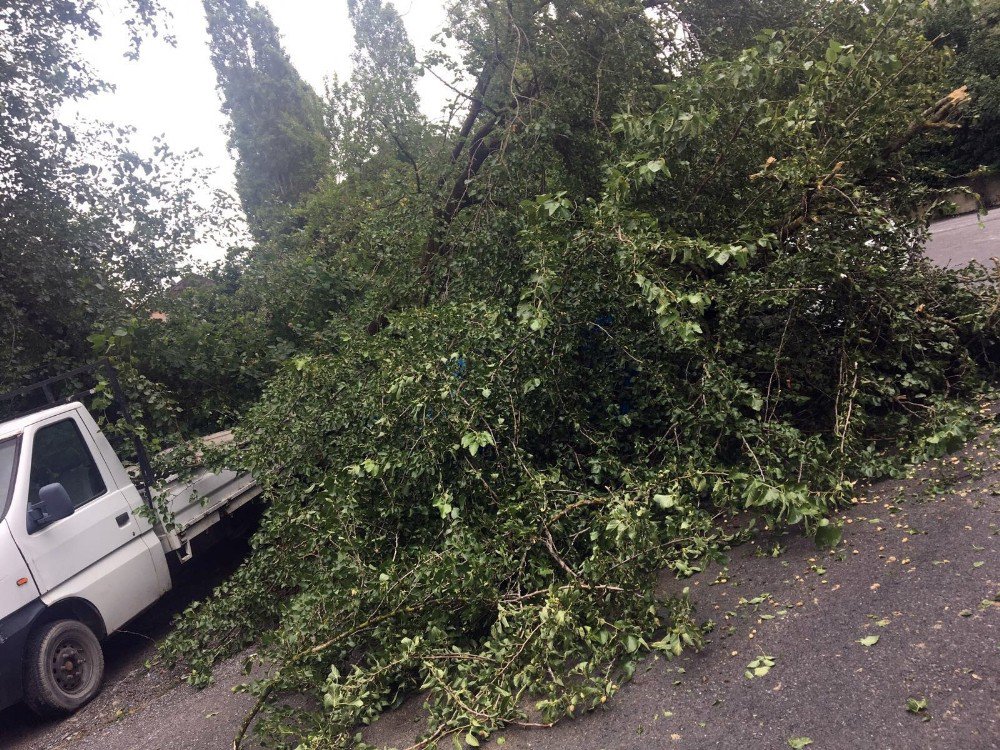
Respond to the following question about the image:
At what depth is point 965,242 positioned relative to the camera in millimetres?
11602

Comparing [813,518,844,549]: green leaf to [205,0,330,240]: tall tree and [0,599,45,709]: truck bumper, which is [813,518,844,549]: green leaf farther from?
[205,0,330,240]: tall tree

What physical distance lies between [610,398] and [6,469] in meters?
4.11

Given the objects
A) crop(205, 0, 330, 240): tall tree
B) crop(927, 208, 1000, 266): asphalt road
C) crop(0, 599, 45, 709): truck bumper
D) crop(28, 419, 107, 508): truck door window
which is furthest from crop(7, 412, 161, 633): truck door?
crop(205, 0, 330, 240): tall tree

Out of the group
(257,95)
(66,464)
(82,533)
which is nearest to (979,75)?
(66,464)

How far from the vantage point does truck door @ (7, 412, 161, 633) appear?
4.85 meters

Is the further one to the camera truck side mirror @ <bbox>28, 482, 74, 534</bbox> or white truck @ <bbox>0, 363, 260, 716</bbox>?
truck side mirror @ <bbox>28, 482, 74, 534</bbox>

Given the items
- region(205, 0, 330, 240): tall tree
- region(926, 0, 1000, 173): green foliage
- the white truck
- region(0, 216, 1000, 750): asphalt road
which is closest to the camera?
region(0, 216, 1000, 750): asphalt road

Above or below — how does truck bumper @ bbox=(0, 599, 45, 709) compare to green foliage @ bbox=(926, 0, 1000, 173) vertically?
below

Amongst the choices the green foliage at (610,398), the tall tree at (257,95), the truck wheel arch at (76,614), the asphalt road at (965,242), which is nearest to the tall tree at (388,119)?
the green foliage at (610,398)

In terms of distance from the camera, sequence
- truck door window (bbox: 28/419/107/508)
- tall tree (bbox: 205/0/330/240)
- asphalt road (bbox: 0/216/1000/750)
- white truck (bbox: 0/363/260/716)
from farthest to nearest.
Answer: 1. tall tree (bbox: 205/0/330/240)
2. truck door window (bbox: 28/419/107/508)
3. white truck (bbox: 0/363/260/716)
4. asphalt road (bbox: 0/216/1000/750)

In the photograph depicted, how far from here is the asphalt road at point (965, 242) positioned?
993 cm

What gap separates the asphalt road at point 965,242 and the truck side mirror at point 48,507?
349 inches

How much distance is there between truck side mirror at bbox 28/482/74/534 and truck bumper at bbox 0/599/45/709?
0.52 m

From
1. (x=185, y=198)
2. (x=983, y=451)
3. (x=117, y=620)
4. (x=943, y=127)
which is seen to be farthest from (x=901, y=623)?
(x=185, y=198)
